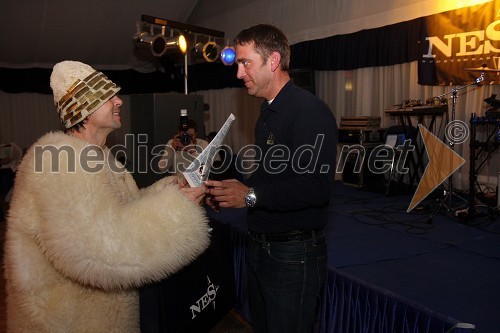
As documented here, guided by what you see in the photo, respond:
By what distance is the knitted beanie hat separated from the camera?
4.98 ft

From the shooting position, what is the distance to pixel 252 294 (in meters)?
1.88

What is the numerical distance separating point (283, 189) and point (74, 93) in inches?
33.6

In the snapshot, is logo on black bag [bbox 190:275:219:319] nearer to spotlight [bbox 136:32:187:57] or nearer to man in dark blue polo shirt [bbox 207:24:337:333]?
man in dark blue polo shirt [bbox 207:24:337:333]

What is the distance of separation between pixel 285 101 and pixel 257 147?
0.88ft

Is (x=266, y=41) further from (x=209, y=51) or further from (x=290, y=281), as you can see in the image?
(x=209, y=51)

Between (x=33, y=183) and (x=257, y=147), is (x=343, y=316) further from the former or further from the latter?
(x=33, y=183)

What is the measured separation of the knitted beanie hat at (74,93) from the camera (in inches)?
59.8

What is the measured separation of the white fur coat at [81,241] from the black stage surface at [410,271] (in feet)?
4.01

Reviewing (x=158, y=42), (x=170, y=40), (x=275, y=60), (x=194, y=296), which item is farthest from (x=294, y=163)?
(x=158, y=42)

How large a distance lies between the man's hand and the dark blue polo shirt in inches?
2.5

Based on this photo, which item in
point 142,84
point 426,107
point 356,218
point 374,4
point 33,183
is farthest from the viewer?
point 142,84

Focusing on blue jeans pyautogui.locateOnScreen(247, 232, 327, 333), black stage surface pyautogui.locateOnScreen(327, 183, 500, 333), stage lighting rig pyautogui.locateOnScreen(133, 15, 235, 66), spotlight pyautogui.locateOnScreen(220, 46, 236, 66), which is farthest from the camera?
spotlight pyautogui.locateOnScreen(220, 46, 236, 66)

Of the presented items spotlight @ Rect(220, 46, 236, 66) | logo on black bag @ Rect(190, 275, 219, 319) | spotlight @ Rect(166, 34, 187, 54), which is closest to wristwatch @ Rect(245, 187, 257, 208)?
logo on black bag @ Rect(190, 275, 219, 319)

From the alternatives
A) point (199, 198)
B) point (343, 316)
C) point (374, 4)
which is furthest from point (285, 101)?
point (374, 4)
